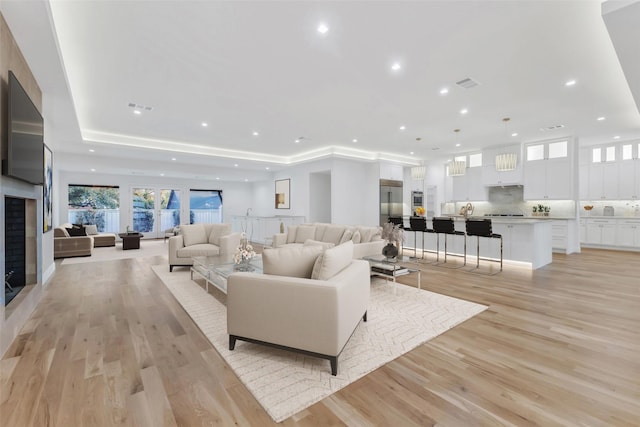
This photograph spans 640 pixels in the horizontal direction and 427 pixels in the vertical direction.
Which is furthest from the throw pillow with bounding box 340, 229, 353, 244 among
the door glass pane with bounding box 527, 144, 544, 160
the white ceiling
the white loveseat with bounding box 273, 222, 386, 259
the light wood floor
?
the door glass pane with bounding box 527, 144, 544, 160

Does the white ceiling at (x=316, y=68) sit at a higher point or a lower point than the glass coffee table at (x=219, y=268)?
higher

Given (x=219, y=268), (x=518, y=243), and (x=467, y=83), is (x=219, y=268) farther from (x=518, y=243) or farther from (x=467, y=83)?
(x=518, y=243)

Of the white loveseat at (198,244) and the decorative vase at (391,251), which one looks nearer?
the decorative vase at (391,251)

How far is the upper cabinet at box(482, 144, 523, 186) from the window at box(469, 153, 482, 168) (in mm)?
460

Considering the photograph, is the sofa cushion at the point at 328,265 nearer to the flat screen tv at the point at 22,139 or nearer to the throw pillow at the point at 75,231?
the flat screen tv at the point at 22,139

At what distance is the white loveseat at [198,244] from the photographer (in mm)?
5488

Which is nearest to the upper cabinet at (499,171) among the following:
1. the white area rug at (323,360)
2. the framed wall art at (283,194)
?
the white area rug at (323,360)

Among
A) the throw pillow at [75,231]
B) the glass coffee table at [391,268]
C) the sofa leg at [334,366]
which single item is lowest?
the sofa leg at [334,366]

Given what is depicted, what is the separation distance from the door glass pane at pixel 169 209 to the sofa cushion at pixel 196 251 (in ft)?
24.4

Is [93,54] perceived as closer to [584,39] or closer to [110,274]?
[110,274]

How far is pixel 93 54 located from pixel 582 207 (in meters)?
12.0

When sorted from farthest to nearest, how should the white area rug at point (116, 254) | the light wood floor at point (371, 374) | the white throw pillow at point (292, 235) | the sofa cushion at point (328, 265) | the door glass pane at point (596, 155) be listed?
the door glass pane at point (596, 155)
the white area rug at point (116, 254)
the white throw pillow at point (292, 235)
the sofa cushion at point (328, 265)
the light wood floor at point (371, 374)

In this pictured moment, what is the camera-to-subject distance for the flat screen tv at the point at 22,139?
2.50 metres

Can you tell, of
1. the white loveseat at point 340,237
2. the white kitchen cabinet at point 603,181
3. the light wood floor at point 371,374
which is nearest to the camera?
the light wood floor at point 371,374
